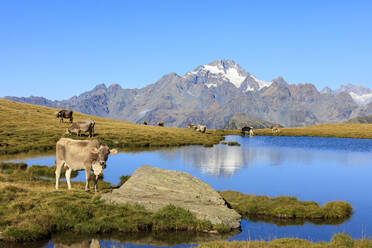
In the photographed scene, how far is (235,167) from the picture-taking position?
4369 cm

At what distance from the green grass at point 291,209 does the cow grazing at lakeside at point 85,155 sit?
379 inches

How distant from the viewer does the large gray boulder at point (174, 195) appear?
62.6ft

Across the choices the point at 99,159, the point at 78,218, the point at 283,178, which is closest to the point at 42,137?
the point at 99,159

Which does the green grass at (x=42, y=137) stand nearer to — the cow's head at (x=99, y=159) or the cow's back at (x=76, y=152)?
the cow's back at (x=76, y=152)

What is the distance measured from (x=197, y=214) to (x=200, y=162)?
2832cm

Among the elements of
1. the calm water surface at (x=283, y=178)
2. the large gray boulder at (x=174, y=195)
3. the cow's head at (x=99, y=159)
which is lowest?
the calm water surface at (x=283, y=178)

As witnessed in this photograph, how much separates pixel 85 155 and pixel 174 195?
6906 millimetres

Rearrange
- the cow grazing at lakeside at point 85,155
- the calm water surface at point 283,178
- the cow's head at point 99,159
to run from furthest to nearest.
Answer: the cow grazing at lakeside at point 85,155 < the cow's head at point 99,159 < the calm water surface at point 283,178

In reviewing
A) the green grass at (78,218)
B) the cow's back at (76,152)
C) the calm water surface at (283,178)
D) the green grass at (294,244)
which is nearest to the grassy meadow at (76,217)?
the green grass at (78,218)

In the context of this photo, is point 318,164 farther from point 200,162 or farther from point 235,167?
point 200,162

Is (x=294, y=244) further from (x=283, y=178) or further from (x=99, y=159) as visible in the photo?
(x=283, y=178)

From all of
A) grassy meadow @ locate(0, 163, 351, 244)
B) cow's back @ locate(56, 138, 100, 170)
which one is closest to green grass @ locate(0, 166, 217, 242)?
grassy meadow @ locate(0, 163, 351, 244)

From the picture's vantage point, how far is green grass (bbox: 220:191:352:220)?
70.6ft

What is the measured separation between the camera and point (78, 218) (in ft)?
59.9
